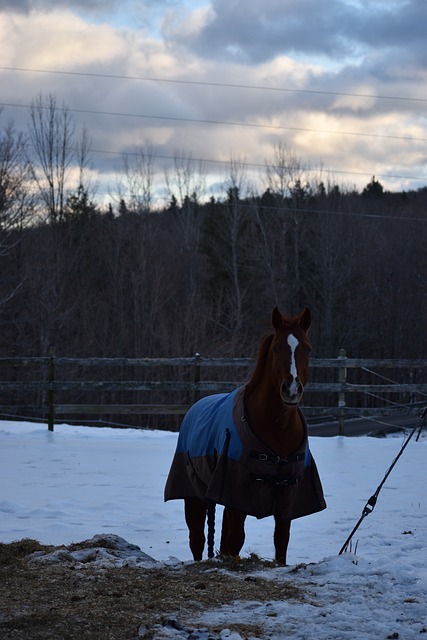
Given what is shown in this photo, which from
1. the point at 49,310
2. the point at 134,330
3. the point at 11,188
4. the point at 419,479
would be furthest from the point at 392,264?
the point at 419,479

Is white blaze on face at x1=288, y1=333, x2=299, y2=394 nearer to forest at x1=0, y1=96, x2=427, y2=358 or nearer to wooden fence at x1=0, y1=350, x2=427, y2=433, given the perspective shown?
wooden fence at x1=0, y1=350, x2=427, y2=433

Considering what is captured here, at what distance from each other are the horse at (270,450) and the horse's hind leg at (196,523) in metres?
0.55

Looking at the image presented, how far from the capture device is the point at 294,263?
42.5 meters

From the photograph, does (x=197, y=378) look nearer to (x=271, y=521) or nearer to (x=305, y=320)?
(x=271, y=521)

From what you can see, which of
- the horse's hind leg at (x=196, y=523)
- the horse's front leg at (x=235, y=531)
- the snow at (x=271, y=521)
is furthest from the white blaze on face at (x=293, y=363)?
the horse's hind leg at (x=196, y=523)

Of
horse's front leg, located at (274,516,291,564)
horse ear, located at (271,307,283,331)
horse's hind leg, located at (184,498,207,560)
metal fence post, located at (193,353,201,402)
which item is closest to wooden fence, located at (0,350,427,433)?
metal fence post, located at (193,353,201,402)

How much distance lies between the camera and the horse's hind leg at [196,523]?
6.11 meters

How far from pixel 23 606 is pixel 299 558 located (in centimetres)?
321

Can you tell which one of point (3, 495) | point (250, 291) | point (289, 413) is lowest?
point (3, 495)

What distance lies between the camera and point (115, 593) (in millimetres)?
4285

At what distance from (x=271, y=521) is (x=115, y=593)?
448 cm

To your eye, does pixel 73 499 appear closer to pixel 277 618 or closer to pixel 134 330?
pixel 277 618

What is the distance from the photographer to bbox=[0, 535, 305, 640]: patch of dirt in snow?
369 centimetres

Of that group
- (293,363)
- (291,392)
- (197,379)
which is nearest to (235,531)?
(291,392)
